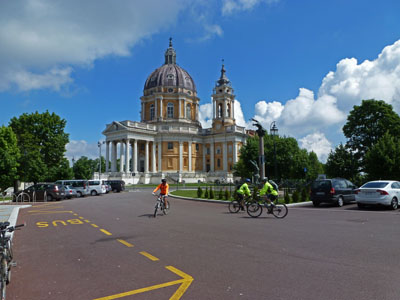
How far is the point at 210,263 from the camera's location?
20.3 feet

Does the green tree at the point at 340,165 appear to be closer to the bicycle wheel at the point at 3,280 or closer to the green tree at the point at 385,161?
the green tree at the point at 385,161

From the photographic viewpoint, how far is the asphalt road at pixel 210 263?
469 centimetres

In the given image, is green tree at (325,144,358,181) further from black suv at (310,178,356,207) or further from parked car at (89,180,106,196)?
parked car at (89,180,106,196)

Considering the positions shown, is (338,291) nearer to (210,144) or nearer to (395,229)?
(395,229)

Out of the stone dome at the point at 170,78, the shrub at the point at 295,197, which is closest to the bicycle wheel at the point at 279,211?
the shrub at the point at 295,197

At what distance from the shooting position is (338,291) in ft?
15.0

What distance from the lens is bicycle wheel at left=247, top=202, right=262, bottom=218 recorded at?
13.7 metres

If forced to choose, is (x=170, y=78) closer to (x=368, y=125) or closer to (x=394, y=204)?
(x=368, y=125)

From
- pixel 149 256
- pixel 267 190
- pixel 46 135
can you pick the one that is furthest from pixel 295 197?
pixel 46 135

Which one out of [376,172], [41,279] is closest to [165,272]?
[41,279]

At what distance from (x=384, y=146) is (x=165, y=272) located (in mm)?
28908

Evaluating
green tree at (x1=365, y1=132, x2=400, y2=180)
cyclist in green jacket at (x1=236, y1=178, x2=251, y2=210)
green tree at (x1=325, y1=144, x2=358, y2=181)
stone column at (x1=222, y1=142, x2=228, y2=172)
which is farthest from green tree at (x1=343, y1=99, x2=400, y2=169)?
cyclist in green jacket at (x1=236, y1=178, x2=251, y2=210)

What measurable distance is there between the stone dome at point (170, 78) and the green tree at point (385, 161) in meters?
56.6

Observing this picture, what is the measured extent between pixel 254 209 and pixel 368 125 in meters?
38.1
